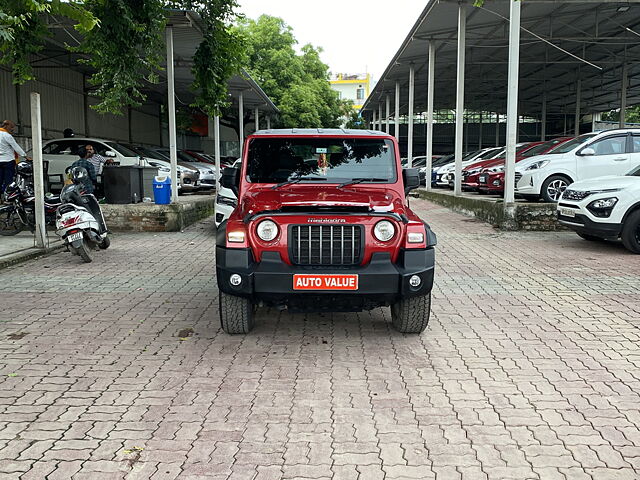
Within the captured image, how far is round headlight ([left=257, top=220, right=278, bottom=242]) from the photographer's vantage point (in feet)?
16.9

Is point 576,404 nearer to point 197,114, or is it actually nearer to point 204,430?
point 204,430

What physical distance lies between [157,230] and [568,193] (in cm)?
809

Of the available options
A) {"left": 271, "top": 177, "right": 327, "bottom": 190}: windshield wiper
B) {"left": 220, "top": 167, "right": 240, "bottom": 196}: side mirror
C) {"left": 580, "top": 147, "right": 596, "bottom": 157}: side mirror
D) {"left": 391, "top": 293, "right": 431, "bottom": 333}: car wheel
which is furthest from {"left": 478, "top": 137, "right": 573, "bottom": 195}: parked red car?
{"left": 391, "top": 293, "right": 431, "bottom": 333}: car wheel

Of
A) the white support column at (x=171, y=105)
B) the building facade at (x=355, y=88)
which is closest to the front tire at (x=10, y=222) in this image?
the white support column at (x=171, y=105)

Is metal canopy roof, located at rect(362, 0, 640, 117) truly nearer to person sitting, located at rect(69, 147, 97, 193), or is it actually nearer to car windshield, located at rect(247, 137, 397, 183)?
person sitting, located at rect(69, 147, 97, 193)

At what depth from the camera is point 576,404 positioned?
13.5 feet

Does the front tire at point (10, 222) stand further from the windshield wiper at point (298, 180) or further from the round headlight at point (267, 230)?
the round headlight at point (267, 230)

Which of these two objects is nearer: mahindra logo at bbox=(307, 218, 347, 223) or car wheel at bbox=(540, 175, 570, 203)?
mahindra logo at bbox=(307, 218, 347, 223)

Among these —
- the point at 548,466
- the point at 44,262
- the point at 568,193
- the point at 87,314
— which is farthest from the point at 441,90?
the point at 548,466

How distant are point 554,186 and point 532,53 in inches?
623

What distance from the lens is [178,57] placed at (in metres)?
18.8

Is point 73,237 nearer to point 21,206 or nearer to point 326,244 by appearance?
point 21,206

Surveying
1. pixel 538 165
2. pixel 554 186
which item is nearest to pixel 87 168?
pixel 538 165

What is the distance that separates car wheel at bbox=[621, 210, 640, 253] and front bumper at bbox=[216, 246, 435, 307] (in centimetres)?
624
